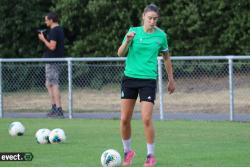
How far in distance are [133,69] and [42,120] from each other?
8088 millimetres

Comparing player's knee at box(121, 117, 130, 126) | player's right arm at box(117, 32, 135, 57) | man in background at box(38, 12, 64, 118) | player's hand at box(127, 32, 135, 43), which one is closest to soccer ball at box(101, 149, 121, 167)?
player's knee at box(121, 117, 130, 126)

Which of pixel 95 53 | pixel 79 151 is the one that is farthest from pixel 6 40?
pixel 79 151

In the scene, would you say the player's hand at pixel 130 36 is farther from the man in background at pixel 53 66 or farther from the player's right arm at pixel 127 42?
the man in background at pixel 53 66

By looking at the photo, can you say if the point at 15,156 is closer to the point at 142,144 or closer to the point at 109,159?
the point at 109,159

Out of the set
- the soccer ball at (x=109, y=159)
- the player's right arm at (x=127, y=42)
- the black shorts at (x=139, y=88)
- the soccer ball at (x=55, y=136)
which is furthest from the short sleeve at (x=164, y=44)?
the soccer ball at (x=55, y=136)

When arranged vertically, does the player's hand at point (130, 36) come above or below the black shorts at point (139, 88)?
above

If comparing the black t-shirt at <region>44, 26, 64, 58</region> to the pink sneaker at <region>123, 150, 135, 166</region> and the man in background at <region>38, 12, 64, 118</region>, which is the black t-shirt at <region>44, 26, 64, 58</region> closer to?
the man in background at <region>38, 12, 64, 118</region>

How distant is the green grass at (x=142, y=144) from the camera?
1162 cm

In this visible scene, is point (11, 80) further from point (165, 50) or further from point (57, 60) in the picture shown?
point (165, 50)

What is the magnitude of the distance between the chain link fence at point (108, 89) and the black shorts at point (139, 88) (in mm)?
8581

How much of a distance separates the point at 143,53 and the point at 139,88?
1.60 feet

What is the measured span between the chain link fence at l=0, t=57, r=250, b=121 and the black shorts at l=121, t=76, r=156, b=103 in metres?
8.58

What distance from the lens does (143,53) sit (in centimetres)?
1147

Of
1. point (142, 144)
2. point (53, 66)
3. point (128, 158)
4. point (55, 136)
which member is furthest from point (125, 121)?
point (53, 66)
